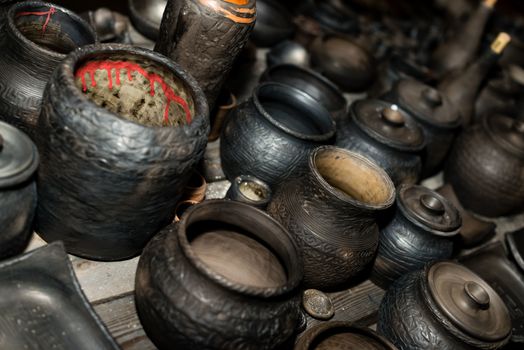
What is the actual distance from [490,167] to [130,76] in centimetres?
253

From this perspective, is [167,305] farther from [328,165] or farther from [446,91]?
[446,91]

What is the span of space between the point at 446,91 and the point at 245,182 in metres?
2.25

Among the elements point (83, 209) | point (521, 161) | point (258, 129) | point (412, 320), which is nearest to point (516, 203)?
point (521, 161)

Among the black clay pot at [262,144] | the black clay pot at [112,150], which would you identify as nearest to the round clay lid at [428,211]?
the black clay pot at [262,144]

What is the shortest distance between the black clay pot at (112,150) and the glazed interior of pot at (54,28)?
299mm

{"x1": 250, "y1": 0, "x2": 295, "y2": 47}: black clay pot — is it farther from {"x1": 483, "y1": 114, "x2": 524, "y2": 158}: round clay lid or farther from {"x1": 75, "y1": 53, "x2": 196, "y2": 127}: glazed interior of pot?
{"x1": 75, "y1": 53, "x2": 196, "y2": 127}: glazed interior of pot

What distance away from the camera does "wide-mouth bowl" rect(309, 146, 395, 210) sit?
7.13 feet

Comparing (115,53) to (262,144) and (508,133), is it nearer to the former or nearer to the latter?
(262,144)

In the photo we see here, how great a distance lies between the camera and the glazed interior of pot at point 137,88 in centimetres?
187

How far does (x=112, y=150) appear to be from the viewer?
152cm

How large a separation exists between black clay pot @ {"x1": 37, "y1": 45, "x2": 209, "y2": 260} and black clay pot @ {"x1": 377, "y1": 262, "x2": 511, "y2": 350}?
1.09 m

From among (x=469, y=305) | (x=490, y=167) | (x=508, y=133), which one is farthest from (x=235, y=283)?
(x=508, y=133)

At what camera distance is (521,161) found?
10.5 feet

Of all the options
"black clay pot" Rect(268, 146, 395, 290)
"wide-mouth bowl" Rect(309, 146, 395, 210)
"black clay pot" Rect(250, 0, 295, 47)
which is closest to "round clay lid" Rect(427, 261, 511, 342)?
"black clay pot" Rect(268, 146, 395, 290)
